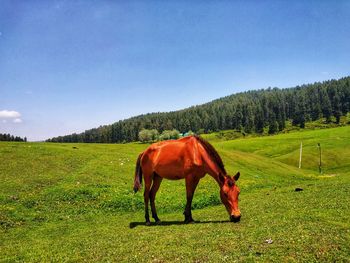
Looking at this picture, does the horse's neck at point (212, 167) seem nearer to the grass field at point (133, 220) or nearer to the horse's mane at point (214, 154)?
the horse's mane at point (214, 154)

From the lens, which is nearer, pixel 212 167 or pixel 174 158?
pixel 212 167

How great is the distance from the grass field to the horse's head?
1.66ft

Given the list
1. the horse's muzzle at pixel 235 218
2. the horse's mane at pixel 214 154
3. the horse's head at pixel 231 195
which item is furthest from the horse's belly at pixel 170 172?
the horse's muzzle at pixel 235 218

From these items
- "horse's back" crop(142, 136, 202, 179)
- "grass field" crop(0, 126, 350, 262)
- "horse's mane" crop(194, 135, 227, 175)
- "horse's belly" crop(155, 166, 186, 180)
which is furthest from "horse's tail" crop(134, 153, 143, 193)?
"horse's mane" crop(194, 135, 227, 175)

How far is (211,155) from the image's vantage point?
15102 mm

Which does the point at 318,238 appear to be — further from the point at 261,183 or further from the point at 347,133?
the point at 347,133

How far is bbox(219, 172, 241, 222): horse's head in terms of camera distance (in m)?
13.6

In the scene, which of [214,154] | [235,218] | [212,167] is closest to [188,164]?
[212,167]

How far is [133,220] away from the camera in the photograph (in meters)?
19.5

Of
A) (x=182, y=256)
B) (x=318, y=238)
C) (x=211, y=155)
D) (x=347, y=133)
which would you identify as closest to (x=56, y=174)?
(x=211, y=155)

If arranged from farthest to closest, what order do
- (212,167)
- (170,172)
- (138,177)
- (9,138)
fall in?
Result: (9,138), (138,177), (170,172), (212,167)

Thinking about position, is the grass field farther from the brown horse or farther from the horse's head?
the brown horse

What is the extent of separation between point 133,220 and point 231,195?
8.24m

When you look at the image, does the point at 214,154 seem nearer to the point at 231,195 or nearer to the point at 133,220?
the point at 231,195
